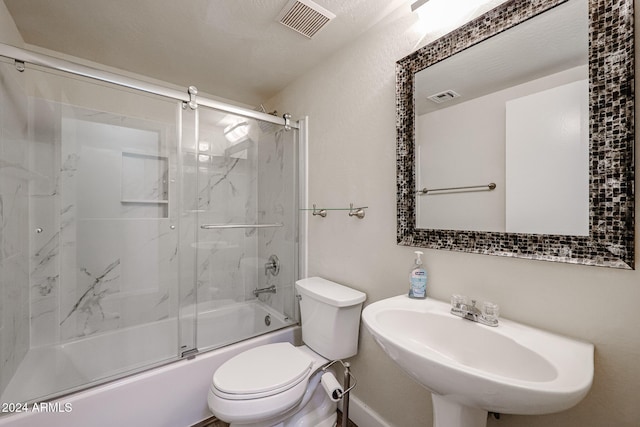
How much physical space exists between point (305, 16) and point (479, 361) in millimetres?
1735

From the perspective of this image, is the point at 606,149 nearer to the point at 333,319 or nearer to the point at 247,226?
the point at 333,319

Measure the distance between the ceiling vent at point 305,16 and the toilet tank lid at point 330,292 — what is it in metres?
1.48

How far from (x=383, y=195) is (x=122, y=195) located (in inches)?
69.4

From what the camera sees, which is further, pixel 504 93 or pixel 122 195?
pixel 122 195

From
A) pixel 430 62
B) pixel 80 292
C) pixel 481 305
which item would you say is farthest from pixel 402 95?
pixel 80 292

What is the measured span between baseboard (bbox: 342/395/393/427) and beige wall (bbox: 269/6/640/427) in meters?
0.03

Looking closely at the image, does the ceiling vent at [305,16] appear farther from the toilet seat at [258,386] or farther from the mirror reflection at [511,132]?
the toilet seat at [258,386]

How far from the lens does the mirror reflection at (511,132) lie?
2.68 feet

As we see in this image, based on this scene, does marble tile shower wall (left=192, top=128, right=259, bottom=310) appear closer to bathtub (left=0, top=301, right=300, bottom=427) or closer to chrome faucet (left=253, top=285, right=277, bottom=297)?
chrome faucet (left=253, top=285, right=277, bottom=297)

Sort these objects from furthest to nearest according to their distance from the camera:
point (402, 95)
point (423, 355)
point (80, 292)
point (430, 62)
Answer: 1. point (80, 292)
2. point (402, 95)
3. point (430, 62)
4. point (423, 355)

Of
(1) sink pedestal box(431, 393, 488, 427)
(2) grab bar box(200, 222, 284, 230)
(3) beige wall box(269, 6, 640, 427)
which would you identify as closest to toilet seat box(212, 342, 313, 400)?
(3) beige wall box(269, 6, 640, 427)

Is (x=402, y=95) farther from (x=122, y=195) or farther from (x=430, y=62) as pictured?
(x=122, y=195)

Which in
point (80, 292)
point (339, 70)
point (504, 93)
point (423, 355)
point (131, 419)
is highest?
point (339, 70)

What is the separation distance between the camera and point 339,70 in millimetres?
1661
